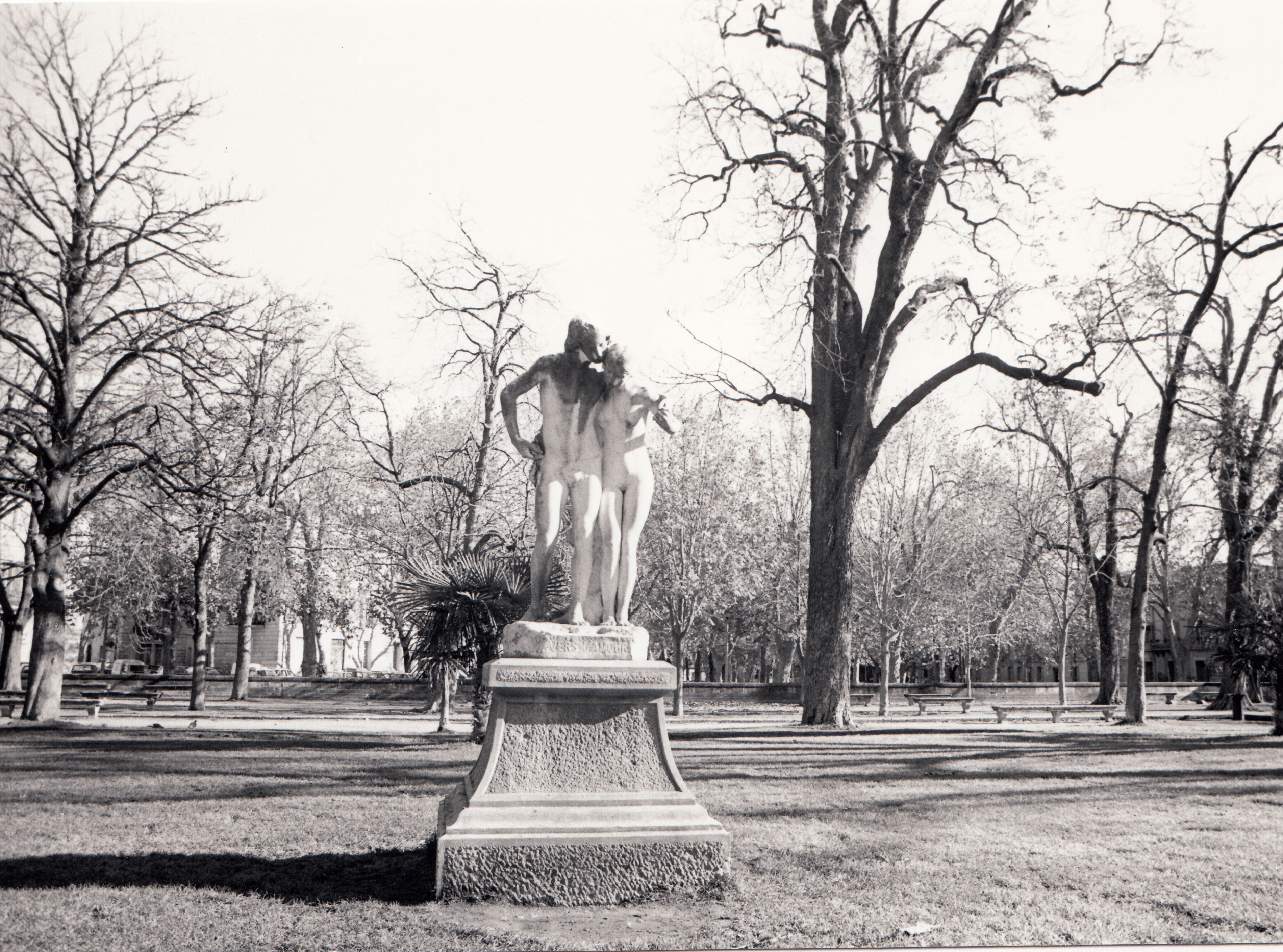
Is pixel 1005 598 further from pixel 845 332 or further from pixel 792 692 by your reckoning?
pixel 845 332

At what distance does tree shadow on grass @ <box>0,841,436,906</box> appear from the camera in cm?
504

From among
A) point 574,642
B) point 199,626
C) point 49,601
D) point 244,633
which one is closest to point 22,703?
point 49,601

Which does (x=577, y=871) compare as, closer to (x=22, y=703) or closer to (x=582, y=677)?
(x=582, y=677)

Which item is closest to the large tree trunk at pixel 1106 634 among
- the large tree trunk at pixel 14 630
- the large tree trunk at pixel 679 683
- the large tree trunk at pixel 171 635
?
the large tree trunk at pixel 679 683

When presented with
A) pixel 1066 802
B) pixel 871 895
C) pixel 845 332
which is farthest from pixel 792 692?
pixel 871 895

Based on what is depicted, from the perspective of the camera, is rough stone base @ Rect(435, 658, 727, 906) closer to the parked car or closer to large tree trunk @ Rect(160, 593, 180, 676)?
large tree trunk @ Rect(160, 593, 180, 676)

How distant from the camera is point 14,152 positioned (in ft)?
45.1

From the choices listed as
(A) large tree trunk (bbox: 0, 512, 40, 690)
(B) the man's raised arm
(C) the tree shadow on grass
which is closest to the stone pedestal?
(C) the tree shadow on grass

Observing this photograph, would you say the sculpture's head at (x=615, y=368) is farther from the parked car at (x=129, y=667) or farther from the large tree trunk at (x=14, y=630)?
the parked car at (x=129, y=667)

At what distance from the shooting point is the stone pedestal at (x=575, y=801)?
488cm

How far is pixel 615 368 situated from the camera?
18.9ft

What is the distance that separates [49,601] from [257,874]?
1192 cm

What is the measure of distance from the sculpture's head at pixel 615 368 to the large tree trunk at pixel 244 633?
20.8m

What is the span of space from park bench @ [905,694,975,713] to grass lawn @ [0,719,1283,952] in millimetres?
14422
